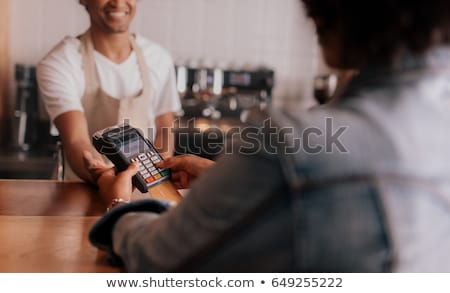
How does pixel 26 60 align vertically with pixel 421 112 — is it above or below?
below

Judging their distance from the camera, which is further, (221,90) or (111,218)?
(221,90)

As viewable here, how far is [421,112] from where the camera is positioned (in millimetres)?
539

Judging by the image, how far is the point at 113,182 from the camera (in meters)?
1.04

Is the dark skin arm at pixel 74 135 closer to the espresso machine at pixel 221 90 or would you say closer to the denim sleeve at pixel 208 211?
the espresso machine at pixel 221 90

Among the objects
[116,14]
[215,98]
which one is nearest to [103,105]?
[116,14]

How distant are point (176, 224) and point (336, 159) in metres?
0.13

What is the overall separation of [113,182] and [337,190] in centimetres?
57

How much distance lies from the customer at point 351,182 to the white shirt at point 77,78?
870mm

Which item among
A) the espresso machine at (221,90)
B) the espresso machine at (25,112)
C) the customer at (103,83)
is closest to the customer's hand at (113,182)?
the customer at (103,83)

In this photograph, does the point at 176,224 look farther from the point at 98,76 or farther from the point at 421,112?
the point at 98,76

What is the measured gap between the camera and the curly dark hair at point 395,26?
57 centimetres

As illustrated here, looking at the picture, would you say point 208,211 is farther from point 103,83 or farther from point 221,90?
point 221,90
